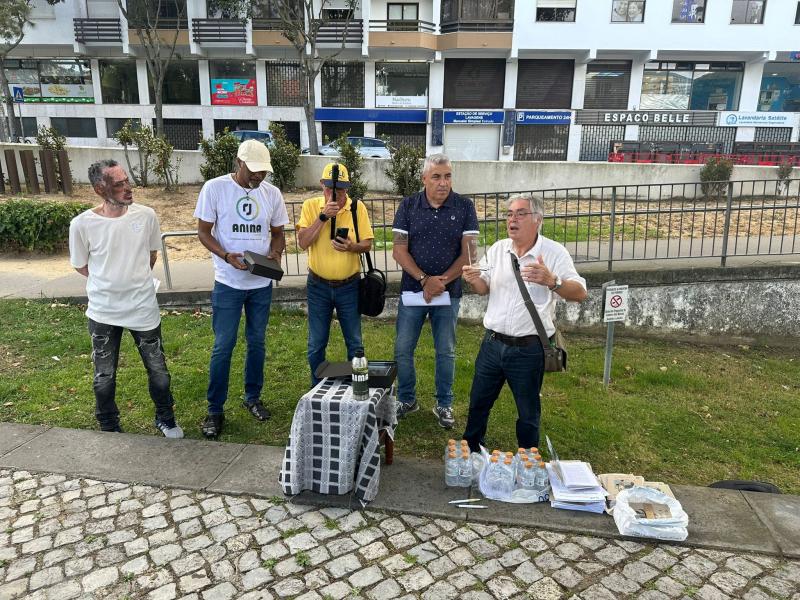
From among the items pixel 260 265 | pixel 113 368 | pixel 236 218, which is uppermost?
pixel 236 218

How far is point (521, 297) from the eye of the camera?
3.34 m

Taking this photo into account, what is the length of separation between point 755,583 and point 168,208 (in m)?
13.5

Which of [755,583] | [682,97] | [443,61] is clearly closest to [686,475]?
[755,583]

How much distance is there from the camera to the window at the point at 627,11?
2934 cm

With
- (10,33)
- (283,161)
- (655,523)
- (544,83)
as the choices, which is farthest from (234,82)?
(655,523)

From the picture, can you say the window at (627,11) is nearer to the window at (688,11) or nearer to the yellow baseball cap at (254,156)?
the window at (688,11)

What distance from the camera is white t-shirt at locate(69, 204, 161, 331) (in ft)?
12.1

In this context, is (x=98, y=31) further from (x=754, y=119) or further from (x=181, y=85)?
(x=754, y=119)

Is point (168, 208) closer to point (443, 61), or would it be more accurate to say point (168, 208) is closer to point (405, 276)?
point (405, 276)

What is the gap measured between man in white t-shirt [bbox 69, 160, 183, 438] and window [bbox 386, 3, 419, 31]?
98.2ft

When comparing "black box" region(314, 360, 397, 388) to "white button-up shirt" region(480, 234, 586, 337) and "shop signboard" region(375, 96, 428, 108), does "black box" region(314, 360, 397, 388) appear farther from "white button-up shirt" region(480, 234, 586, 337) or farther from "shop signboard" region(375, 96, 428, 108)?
"shop signboard" region(375, 96, 428, 108)

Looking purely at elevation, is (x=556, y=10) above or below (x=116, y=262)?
above

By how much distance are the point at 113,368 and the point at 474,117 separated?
29903mm

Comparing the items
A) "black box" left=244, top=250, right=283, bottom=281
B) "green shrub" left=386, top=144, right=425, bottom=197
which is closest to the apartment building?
"green shrub" left=386, top=144, right=425, bottom=197
